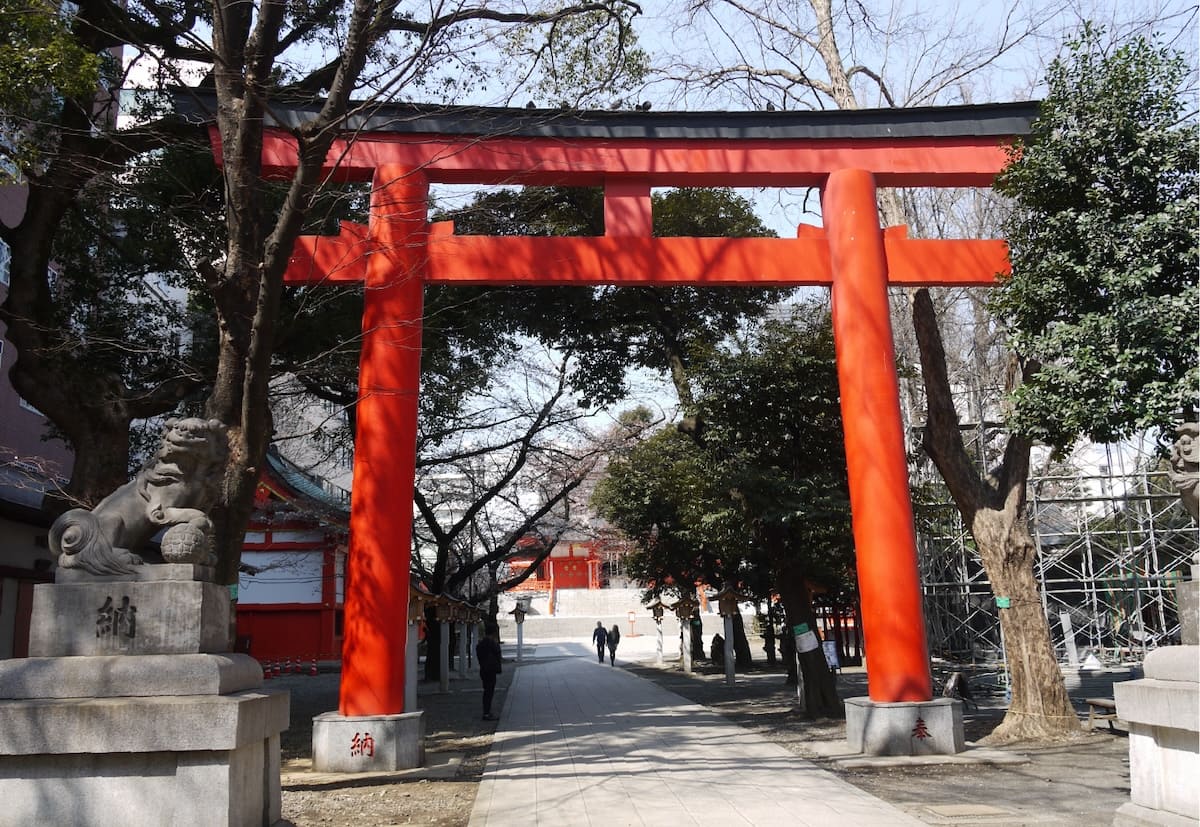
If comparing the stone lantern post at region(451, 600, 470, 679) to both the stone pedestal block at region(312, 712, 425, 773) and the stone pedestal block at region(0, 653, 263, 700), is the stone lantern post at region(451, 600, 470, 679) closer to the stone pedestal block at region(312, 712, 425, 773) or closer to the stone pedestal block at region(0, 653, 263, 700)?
the stone pedestal block at region(312, 712, 425, 773)

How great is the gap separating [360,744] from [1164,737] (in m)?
7.30

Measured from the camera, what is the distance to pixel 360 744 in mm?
9297

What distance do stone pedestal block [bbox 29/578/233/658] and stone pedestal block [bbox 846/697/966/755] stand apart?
730 cm

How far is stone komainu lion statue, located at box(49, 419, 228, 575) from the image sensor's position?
493cm

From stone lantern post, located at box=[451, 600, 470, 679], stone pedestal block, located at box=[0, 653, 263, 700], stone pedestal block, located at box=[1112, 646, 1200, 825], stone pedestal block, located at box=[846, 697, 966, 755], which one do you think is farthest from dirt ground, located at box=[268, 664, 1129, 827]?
stone lantern post, located at box=[451, 600, 470, 679]

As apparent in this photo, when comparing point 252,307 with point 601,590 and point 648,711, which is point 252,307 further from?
point 601,590

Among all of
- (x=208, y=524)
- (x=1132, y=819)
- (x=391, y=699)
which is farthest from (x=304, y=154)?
(x=1132, y=819)

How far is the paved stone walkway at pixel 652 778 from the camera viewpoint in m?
7.07

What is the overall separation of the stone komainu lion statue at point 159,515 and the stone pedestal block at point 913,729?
7.26 meters

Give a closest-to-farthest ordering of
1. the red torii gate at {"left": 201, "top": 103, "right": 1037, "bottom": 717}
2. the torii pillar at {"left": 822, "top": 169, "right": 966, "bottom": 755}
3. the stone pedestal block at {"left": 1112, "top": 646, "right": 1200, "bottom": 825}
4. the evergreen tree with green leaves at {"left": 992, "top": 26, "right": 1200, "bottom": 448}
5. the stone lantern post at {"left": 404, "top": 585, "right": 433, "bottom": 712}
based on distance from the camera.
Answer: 1. the stone pedestal block at {"left": 1112, "top": 646, "right": 1200, "bottom": 825}
2. the evergreen tree with green leaves at {"left": 992, "top": 26, "right": 1200, "bottom": 448}
3. the torii pillar at {"left": 822, "top": 169, "right": 966, "bottom": 755}
4. the red torii gate at {"left": 201, "top": 103, "right": 1037, "bottom": 717}
5. the stone lantern post at {"left": 404, "top": 585, "right": 433, "bottom": 712}

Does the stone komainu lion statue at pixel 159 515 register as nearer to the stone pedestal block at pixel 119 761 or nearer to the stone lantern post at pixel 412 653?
the stone pedestal block at pixel 119 761

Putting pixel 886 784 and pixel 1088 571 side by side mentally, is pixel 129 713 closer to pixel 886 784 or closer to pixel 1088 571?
pixel 886 784

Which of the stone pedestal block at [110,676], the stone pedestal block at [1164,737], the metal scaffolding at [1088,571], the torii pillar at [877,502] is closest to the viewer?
the stone pedestal block at [110,676]

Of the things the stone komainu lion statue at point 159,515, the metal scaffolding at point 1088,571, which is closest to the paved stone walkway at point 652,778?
the stone komainu lion statue at point 159,515
